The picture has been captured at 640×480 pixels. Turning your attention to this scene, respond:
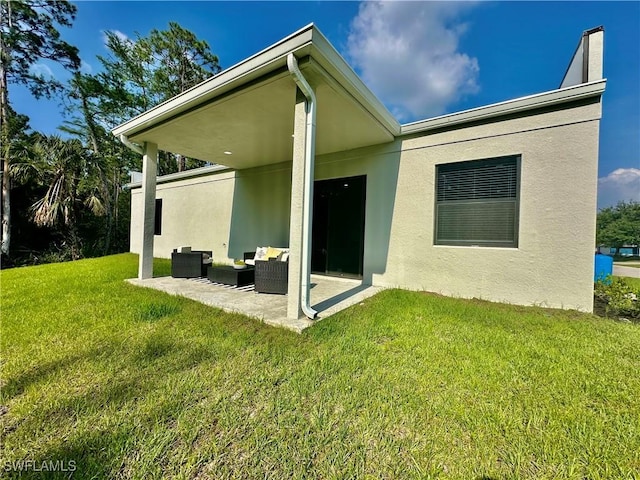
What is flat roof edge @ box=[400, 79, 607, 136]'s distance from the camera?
13.0 ft

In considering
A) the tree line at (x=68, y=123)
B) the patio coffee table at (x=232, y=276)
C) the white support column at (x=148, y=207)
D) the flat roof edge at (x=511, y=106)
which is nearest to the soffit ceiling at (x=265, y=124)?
the white support column at (x=148, y=207)

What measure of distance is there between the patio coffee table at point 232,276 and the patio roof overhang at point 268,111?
2982mm

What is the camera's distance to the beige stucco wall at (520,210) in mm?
4102

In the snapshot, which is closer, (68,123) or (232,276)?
(232,276)

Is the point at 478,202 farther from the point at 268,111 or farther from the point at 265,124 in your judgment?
the point at 265,124

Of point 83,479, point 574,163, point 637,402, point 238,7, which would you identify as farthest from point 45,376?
point 238,7

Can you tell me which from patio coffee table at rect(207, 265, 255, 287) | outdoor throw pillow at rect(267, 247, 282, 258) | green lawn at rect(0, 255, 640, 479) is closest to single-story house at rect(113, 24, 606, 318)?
green lawn at rect(0, 255, 640, 479)

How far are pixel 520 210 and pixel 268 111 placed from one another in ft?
15.6

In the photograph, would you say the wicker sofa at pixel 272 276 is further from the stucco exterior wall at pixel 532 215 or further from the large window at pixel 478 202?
the large window at pixel 478 202

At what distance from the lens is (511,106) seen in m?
4.54

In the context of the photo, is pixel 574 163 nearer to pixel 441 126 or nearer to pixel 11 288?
pixel 441 126

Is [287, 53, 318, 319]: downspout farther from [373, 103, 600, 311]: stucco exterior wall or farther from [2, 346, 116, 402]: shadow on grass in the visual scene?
[373, 103, 600, 311]: stucco exterior wall

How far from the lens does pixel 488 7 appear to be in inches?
228

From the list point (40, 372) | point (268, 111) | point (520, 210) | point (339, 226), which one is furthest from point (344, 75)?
point (40, 372)
